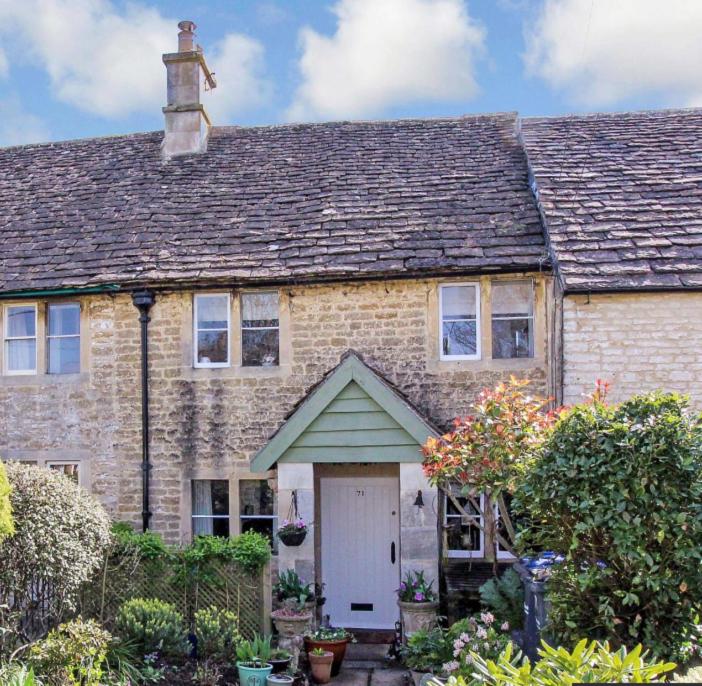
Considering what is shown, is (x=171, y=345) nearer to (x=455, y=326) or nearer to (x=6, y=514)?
(x=455, y=326)

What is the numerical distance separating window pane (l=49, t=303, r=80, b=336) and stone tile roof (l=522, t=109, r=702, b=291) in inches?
310

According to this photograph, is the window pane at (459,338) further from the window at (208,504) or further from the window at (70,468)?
the window at (70,468)

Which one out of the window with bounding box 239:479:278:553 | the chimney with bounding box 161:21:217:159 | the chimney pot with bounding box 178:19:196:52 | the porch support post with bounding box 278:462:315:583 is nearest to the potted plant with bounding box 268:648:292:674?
the porch support post with bounding box 278:462:315:583

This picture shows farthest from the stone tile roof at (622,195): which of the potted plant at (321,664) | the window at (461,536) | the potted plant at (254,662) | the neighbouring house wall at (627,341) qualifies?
the potted plant at (254,662)

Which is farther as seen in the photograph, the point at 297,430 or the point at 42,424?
the point at 42,424

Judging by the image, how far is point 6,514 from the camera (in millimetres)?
8492

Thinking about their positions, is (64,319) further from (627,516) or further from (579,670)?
(579,670)

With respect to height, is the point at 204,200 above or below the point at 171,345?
above

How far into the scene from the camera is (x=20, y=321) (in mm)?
14336

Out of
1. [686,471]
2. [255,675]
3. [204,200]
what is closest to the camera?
[686,471]

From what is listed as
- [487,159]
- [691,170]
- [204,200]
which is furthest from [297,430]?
[691,170]

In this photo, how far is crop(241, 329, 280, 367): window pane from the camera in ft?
44.4

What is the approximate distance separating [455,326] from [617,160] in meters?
4.66

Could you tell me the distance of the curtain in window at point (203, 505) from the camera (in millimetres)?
13477
